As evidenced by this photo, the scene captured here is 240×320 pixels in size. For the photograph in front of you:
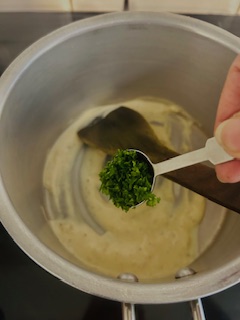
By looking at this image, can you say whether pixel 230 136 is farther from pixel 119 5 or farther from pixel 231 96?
pixel 119 5

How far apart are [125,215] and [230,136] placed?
0.29m

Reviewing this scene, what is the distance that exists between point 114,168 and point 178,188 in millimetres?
203

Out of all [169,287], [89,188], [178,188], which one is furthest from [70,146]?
[169,287]

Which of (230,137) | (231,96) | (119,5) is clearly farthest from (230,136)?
(119,5)

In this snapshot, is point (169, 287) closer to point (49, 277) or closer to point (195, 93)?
point (49, 277)

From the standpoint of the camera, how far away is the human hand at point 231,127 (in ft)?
1.45

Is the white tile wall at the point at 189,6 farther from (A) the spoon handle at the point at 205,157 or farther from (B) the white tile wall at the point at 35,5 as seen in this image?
(A) the spoon handle at the point at 205,157

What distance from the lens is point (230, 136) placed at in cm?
44

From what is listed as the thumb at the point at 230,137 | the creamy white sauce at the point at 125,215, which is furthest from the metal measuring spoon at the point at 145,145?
the thumb at the point at 230,137

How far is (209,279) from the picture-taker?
46 centimetres

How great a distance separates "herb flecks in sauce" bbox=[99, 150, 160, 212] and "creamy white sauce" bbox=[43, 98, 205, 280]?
0.39 feet

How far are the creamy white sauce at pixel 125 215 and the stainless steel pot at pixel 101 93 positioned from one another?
0.08ft

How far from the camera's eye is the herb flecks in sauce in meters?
0.54

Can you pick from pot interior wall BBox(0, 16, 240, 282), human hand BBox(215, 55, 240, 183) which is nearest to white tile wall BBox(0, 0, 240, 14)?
pot interior wall BBox(0, 16, 240, 282)
